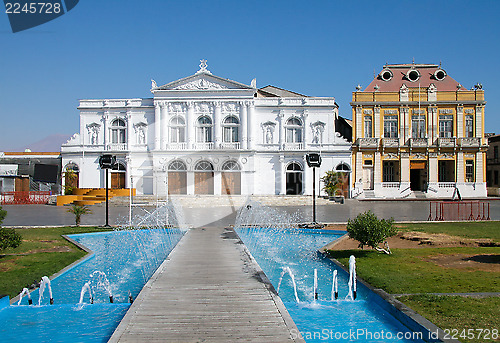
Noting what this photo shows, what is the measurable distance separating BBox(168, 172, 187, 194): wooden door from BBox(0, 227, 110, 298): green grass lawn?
23862mm

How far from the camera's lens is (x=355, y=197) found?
41125mm

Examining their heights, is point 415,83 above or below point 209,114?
above

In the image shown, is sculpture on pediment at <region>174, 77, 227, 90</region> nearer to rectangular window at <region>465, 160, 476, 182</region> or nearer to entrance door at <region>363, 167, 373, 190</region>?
entrance door at <region>363, 167, 373, 190</region>

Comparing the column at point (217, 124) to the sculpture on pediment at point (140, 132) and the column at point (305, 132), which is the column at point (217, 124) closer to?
the sculpture on pediment at point (140, 132)

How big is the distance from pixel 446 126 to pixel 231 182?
69.9ft

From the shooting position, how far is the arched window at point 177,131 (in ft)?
141

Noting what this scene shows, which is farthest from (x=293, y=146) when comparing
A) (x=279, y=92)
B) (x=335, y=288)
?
(x=335, y=288)

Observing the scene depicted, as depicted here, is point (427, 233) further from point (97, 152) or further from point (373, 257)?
point (97, 152)

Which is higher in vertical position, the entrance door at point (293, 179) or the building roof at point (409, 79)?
the building roof at point (409, 79)

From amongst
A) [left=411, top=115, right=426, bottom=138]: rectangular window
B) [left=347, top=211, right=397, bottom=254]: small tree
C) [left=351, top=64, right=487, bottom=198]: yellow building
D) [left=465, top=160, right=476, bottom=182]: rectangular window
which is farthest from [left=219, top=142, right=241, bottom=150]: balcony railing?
[left=347, top=211, right=397, bottom=254]: small tree

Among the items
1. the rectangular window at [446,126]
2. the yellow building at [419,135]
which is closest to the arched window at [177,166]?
the yellow building at [419,135]

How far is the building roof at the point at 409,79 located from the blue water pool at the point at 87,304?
113 ft

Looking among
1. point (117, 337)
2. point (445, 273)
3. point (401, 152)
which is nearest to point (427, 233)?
point (445, 273)

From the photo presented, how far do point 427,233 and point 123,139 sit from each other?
32.8m
